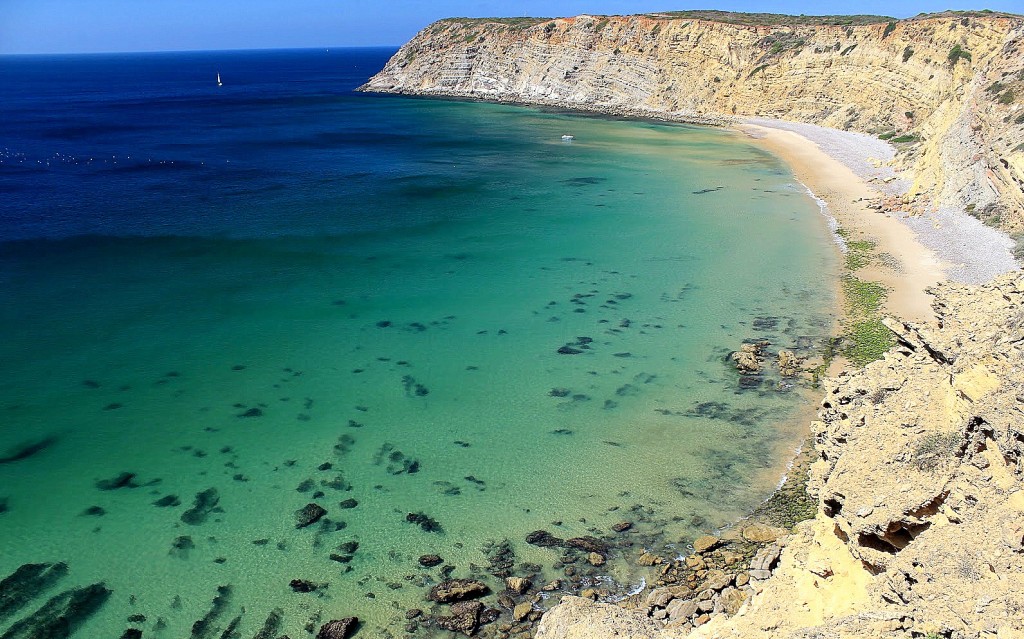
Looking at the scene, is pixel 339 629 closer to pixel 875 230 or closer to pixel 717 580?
pixel 717 580

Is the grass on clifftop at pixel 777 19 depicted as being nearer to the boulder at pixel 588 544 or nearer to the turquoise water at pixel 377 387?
the turquoise water at pixel 377 387

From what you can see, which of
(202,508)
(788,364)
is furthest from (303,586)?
(788,364)

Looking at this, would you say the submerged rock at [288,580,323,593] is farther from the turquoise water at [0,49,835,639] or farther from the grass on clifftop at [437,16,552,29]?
the grass on clifftop at [437,16,552,29]

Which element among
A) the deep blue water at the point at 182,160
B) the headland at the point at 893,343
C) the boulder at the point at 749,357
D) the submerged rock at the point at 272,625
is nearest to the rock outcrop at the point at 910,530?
the headland at the point at 893,343

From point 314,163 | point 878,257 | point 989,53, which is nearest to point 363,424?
point 878,257

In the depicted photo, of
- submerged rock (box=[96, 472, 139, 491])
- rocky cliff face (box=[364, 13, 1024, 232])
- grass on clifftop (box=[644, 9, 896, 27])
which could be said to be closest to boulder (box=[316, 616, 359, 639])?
submerged rock (box=[96, 472, 139, 491])

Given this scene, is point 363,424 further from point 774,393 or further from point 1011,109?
point 1011,109

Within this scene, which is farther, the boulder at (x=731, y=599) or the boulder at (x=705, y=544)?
the boulder at (x=705, y=544)
